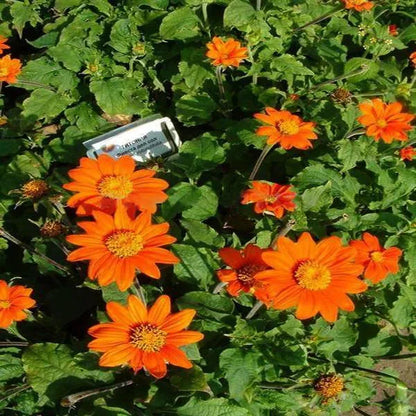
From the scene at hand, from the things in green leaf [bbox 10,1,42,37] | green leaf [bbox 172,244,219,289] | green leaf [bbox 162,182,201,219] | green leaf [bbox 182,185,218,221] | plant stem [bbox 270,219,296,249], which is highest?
green leaf [bbox 10,1,42,37]

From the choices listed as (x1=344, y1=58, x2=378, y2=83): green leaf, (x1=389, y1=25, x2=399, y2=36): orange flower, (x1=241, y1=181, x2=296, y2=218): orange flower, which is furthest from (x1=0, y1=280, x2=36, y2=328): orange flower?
(x1=389, y1=25, x2=399, y2=36): orange flower

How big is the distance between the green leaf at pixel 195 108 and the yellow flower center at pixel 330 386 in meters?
1.37

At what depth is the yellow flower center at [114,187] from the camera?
5.75 ft

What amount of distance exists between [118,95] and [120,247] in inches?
48.4

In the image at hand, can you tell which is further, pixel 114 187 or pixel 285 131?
pixel 285 131

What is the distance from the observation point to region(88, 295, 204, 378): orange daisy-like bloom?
1526 millimetres

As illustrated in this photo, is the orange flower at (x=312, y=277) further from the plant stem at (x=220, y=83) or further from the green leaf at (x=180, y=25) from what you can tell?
the green leaf at (x=180, y=25)

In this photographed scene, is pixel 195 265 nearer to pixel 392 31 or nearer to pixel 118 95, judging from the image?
pixel 118 95

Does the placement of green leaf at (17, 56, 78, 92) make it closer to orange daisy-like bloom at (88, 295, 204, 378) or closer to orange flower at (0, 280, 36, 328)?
orange flower at (0, 280, 36, 328)

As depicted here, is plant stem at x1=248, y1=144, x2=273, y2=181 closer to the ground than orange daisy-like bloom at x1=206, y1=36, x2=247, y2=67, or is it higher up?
closer to the ground

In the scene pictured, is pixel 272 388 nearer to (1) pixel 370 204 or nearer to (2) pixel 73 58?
(1) pixel 370 204

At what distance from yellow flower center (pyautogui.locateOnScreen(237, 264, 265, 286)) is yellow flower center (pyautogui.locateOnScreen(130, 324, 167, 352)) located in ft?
1.00

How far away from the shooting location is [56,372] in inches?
77.2

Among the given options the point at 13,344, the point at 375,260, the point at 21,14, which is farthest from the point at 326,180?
the point at 21,14
